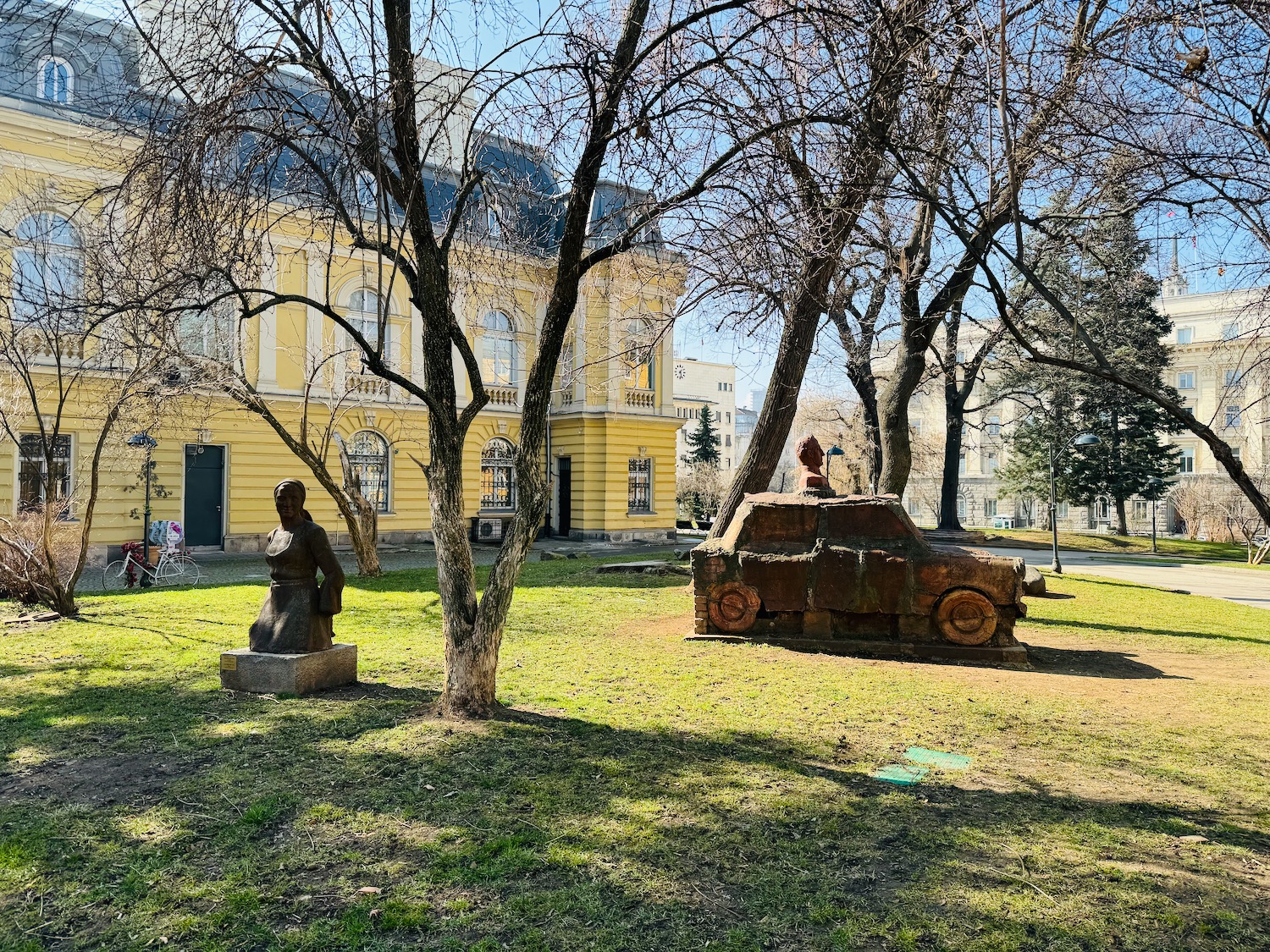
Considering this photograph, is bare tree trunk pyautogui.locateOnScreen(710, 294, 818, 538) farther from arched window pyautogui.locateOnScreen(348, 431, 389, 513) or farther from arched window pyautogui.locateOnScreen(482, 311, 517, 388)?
arched window pyautogui.locateOnScreen(482, 311, 517, 388)

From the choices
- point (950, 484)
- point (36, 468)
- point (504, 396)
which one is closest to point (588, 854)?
point (36, 468)

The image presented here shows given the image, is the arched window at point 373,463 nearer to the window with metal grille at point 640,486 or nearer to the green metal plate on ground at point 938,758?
the window with metal grille at point 640,486

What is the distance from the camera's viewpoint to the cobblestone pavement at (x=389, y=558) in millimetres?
16797

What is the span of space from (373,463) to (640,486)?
31.8 feet

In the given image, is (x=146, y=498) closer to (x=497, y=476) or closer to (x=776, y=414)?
(x=776, y=414)

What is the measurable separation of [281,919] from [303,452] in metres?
12.6

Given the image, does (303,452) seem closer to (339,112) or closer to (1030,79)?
(339,112)

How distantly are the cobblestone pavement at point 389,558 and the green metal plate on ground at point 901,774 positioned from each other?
13.9m

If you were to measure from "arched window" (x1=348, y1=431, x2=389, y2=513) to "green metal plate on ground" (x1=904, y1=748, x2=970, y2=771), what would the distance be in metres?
22.1

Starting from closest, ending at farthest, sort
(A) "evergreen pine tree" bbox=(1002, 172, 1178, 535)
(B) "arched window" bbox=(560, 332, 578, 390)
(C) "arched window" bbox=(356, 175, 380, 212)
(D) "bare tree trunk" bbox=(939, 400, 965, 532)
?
(C) "arched window" bbox=(356, 175, 380, 212) < (B) "arched window" bbox=(560, 332, 578, 390) < (D) "bare tree trunk" bbox=(939, 400, 965, 532) < (A) "evergreen pine tree" bbox=(1002, 172, 1178, 535)

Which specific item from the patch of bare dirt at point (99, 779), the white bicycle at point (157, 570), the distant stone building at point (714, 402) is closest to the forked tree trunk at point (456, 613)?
the patch of bare dirt at point (99, 779)

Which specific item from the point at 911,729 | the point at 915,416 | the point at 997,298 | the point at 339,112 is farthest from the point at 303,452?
the point at 915,416

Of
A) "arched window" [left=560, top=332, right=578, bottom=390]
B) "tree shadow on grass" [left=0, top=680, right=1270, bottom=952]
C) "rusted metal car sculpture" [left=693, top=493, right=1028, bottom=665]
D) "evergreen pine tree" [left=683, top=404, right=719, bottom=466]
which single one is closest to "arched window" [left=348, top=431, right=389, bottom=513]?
"arched window" [left=560, top=332, right=578, bottom=390]

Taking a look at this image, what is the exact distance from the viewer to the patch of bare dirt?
4371 mm
